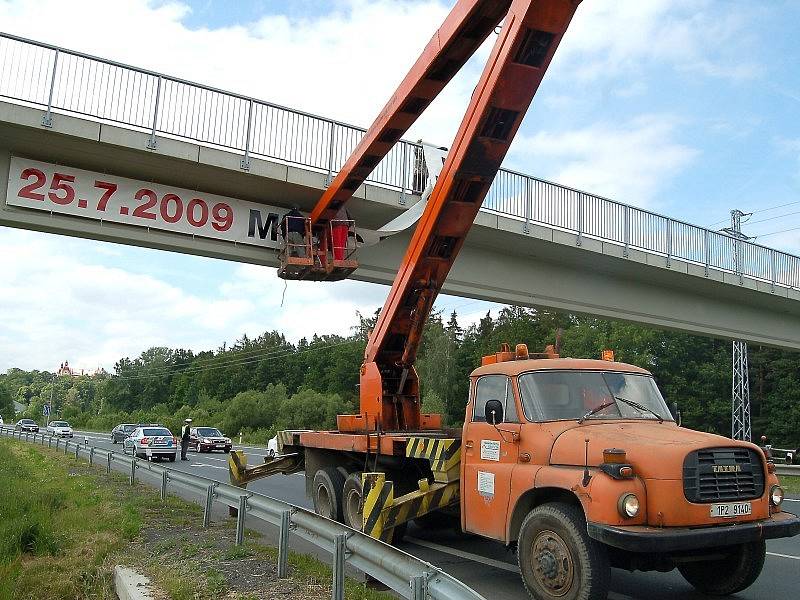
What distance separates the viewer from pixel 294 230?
14.2 m

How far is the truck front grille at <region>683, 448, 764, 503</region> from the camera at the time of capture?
18.8 feet

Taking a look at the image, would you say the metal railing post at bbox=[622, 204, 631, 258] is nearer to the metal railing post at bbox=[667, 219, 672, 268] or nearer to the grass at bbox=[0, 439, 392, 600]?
the metal railing post at bbox=[667, 219, 672, 268]

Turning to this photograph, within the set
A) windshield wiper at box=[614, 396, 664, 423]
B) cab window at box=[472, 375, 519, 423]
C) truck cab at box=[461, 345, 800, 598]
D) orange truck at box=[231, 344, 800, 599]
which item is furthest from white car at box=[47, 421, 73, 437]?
windshield wiper at box=[614, 396, 664, 423]

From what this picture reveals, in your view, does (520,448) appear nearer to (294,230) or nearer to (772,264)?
(294,230)

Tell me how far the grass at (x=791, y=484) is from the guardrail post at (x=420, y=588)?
1730 cm

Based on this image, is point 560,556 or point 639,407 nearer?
point 560,556

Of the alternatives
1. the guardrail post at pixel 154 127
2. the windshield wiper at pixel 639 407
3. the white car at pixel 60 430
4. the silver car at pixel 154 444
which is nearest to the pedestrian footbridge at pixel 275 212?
the guardrail post at pixel 154 127

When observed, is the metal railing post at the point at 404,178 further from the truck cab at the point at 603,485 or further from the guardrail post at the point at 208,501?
the truck cab at the point at 603,485

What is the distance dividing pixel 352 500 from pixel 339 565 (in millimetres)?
4074

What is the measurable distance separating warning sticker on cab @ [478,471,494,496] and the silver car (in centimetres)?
2495

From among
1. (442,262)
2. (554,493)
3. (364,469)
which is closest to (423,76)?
(442,262)

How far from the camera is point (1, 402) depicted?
105125 mm

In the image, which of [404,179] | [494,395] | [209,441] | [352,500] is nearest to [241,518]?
[352,500]

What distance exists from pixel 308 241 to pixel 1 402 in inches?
4291
